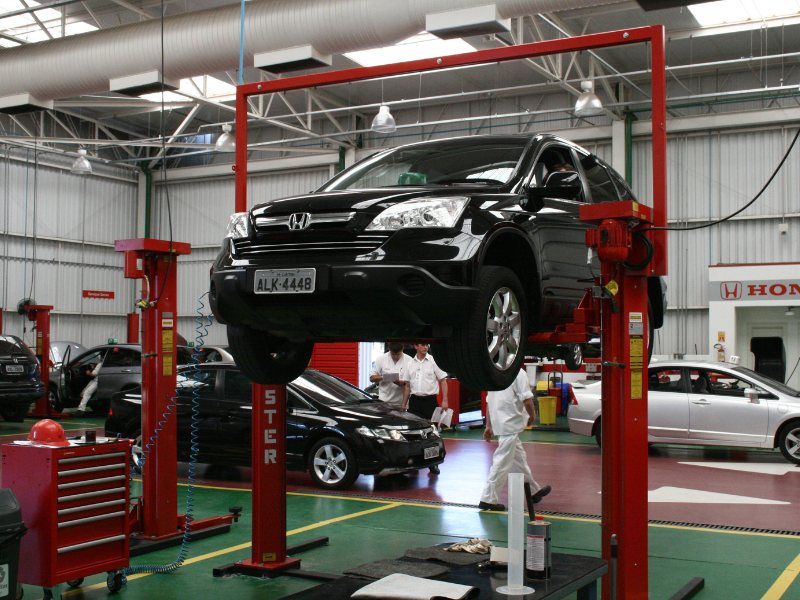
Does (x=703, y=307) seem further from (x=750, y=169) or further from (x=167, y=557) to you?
(x=167, y=557)

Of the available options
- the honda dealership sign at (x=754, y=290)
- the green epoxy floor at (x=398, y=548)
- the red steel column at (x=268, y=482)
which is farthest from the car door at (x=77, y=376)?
the honda dealership sign at (x=754, y=290)

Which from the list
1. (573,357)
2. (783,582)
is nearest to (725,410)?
(783,582)

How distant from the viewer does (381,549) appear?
6.14 m

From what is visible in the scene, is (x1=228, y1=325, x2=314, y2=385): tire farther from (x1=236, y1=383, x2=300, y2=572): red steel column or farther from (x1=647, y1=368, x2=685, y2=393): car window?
(x1=647, y1=368, x2=685, y2=393): car window

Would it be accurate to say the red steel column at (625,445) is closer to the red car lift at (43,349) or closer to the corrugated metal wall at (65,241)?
the red car lift at (43,349)

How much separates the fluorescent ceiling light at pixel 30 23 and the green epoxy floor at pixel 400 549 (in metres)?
10.7

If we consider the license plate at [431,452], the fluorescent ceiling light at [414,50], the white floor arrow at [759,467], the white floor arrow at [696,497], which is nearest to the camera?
the white floor arrow at [696,497]

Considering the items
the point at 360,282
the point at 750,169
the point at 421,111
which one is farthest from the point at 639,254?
the point at 421,111

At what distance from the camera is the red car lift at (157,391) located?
6.29 m

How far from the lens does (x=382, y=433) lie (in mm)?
8344

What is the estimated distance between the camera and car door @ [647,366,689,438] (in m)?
10.4

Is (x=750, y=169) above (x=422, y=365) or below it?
above

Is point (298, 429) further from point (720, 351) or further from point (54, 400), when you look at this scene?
point (720, 351)

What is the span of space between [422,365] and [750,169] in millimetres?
10592
